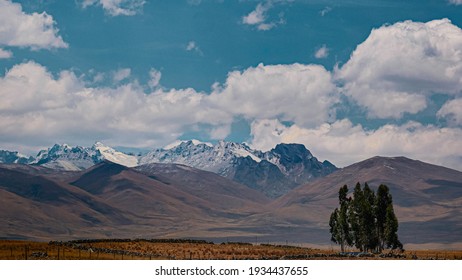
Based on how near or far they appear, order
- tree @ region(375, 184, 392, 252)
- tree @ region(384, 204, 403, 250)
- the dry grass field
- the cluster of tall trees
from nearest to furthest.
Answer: the dry grass field
tree @ region(384, 204, 403, 250)
the cluster of tall trees
tree @ region(375, 184, 392, 252)

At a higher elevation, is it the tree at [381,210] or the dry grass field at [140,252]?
the tree at [381,210]

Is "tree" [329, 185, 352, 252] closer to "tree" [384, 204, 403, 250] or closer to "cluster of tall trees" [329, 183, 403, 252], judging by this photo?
"cluster of tall trees" [329, 183, 403, 252]

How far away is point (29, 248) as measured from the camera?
11425 centimetres

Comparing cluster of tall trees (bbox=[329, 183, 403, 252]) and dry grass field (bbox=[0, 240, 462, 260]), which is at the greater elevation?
cluster of tall trees (bbox=[329, 183, 403, 252])

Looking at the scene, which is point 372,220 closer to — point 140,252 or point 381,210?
point 381,210

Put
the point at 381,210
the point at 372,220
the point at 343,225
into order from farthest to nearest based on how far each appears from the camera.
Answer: the point at 343,225 → the point at 381,210 → the point at 372,220

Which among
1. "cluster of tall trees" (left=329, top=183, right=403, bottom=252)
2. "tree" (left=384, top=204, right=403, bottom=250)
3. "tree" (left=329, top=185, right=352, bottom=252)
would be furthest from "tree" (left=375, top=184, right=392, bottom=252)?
"tree" (left=329, top=185, right=352, bottom=252)

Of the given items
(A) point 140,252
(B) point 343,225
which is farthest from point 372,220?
(A) point 140,252

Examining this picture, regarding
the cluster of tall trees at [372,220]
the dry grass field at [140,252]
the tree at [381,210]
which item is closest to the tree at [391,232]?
the cluster of tall trees at [372,220]

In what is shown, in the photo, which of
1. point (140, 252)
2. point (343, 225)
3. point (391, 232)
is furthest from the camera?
point (343, 225)

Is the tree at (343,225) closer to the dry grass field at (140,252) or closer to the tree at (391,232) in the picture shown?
the tree at (391,232)
